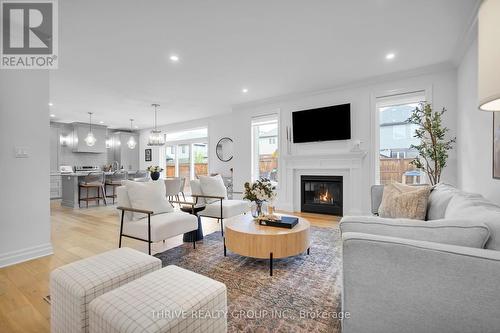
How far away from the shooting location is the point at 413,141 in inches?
165

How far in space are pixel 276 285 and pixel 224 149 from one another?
5.48m

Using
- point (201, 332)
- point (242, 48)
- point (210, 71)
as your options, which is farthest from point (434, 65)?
point (201, 332)

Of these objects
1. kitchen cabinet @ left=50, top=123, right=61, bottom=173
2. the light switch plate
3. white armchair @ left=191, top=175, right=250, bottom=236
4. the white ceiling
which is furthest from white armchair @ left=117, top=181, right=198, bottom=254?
kitchen cabinet @ left=50, top=123, right=61, bottom=173

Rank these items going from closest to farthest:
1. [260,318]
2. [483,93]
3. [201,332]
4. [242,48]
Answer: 1. [483,93]
2. [201,332]
3. [260,318]
4. [242,48]

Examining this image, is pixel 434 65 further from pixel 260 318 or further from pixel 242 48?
pixel 260 318

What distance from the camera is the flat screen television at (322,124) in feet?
15.1

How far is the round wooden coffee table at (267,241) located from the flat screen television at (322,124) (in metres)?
2.77

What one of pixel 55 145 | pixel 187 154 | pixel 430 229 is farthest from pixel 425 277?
pixel 55 145

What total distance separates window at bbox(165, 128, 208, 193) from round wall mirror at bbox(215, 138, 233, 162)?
2.71ft

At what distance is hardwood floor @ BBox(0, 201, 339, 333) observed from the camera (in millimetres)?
1672

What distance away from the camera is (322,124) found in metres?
4.85

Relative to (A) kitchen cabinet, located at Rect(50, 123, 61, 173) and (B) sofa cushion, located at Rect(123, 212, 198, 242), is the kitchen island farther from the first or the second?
(B) sofa cushion, located at Rect(123, 212, 198, 242)

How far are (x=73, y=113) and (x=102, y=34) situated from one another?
522cm

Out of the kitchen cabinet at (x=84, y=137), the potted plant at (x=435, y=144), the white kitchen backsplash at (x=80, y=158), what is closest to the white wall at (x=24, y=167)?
the potted plant at (x=435, y=144)
